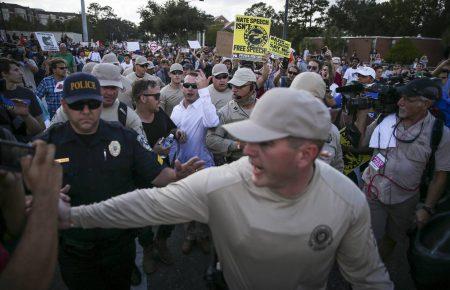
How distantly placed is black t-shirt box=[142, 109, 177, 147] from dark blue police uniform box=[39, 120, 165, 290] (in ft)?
4.71

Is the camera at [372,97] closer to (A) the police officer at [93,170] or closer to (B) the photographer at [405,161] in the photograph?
(B) the photographer at [405,161]

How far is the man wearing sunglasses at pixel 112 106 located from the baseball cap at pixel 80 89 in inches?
28.8

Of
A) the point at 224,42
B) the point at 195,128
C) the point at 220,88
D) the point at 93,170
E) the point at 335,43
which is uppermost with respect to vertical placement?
the point at 335,43

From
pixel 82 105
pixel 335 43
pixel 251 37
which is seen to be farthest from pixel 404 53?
pixel 82 105

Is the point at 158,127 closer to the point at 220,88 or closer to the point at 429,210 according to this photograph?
the point at 220,88

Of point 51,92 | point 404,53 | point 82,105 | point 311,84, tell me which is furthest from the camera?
point 404,53

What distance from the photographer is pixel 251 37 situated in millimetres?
7734

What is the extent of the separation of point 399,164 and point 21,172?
125 inches

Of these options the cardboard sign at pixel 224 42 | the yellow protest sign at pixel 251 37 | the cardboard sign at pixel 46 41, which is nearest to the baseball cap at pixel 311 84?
the yellow protest sign at pixel 251 37

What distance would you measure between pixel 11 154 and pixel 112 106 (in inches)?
91.8

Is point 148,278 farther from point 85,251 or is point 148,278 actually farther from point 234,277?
point 234,277

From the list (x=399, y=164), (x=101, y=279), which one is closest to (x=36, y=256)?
(x=101, y=279)

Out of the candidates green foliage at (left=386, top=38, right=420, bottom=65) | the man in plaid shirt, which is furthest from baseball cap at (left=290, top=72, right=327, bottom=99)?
green foliage at (left=386, top=38, right=420, bottom=65)

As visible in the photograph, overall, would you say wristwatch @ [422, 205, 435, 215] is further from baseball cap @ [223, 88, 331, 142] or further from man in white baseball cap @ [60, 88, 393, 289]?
baseball cap @ [223, 88, 331, 142]
